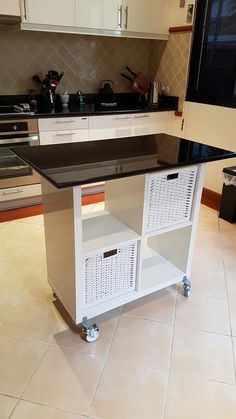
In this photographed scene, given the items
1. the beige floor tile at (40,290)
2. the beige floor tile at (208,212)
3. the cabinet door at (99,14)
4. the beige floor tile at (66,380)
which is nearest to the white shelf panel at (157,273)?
the beige floor tile at (66,380)

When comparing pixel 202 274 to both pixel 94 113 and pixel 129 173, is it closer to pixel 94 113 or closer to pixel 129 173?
pixel 129 173

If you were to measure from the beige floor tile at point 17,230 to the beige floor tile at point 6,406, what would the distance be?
147cm

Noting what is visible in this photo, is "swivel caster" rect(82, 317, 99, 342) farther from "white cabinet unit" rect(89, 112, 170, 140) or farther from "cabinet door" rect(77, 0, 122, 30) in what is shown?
"cabinet door" rect(77, 0, 122, 30)

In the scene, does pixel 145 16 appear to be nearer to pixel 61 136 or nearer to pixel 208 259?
pixel 61 136

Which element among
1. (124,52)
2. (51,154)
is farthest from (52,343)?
(124,52)

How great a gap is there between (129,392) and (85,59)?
3.39 metres

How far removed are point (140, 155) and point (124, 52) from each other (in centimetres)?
272

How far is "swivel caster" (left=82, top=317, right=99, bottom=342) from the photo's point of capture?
1754 millimetres

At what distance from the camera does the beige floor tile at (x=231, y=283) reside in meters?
2.20

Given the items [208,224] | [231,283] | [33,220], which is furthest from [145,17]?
[231,283]

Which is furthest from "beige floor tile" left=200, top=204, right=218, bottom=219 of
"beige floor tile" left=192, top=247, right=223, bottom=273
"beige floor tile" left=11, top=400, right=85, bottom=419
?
"beige floor tile" left=11, top=400, right=85, bottom=419

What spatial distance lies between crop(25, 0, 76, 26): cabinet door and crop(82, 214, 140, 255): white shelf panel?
212 centimetres

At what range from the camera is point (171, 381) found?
1563mm

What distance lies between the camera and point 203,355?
1.71 m
